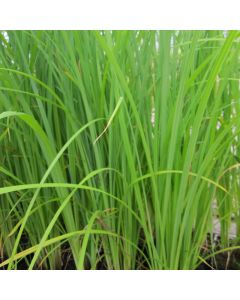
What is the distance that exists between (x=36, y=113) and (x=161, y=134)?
26cm

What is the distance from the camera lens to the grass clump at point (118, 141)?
0.60 m

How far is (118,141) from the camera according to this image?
26.1 inches

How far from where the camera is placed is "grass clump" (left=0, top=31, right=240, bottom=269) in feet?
1.97

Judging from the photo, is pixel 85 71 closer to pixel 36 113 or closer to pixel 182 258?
pixel 36 113

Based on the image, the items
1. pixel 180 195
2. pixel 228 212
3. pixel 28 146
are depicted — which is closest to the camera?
pixel 180 195

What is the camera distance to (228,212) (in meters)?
0.82

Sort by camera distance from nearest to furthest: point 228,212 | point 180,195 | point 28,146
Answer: point 180,195
point 28,146
point 228,212

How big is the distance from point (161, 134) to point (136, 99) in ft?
0.32

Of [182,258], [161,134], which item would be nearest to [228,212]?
[182,258]

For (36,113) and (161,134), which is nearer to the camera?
(161,134)
